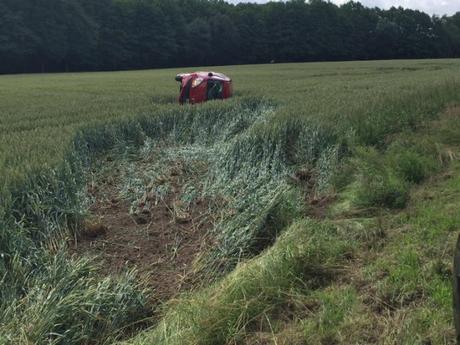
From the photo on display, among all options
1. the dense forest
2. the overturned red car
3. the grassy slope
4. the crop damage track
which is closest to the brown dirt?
the crop damage track

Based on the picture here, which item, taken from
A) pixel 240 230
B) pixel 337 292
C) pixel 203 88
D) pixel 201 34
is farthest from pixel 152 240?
pixel 201 34

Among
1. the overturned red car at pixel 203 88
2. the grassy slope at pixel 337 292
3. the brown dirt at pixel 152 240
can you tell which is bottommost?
the brown dirt at pixel 152 240

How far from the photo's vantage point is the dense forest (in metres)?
56.3

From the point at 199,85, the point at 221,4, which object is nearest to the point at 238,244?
the point at 199,85

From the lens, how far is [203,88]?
14031mm

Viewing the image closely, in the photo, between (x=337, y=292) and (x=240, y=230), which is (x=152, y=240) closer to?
(x=240, y=230)

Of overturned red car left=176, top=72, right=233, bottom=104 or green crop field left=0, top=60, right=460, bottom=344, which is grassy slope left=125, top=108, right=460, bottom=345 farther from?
overturned red car left=176, top=72, right=233, bottom=104

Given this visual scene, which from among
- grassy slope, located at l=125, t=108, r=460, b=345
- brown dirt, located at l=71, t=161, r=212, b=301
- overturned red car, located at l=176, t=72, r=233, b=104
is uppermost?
overturned red car, located at l=176, t=72, r=233, b=104

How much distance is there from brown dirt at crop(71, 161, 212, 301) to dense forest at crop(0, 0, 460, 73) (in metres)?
50.3

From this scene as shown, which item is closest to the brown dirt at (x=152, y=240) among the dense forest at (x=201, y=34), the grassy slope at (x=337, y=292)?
the grassy slope at (x=337, y=292)

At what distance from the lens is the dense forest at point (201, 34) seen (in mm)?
56312

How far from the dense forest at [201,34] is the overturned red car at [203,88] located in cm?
4267

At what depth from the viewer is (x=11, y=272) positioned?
14.7 feet

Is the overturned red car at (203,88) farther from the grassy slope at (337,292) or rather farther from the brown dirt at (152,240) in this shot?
the grassy slope at (337,292)
